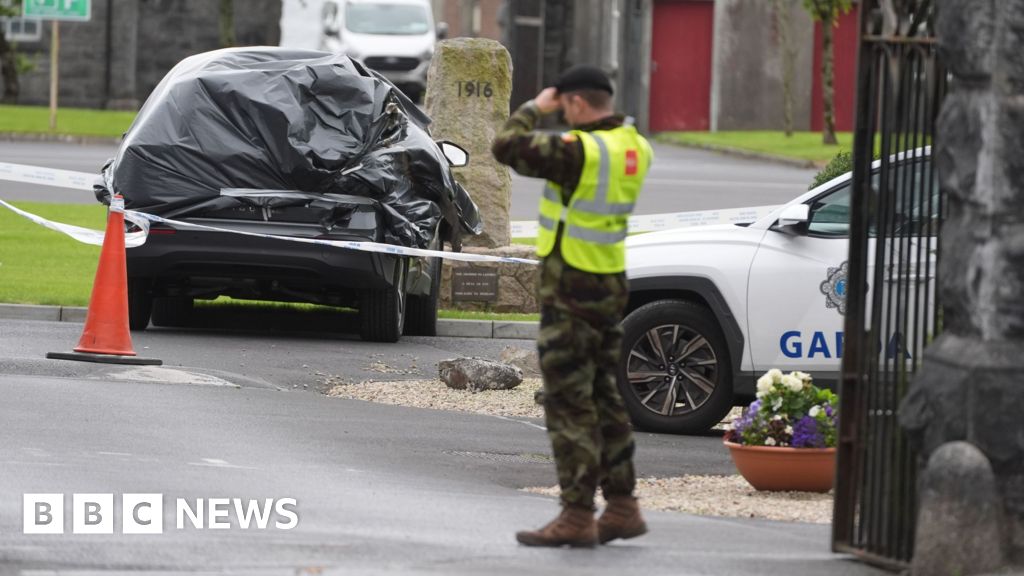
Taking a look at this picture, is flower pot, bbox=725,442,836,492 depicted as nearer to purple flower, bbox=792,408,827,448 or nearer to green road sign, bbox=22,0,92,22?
purple flower, bbox=792,408,827,448

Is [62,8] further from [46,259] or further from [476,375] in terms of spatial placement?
[476,375]

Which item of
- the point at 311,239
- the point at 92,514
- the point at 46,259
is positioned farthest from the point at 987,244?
the point at 46,259

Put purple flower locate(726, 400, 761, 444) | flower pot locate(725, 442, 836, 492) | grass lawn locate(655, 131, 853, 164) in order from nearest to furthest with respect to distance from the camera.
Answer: flower pot locate(725, 442, 836, 492), purple flower locate(726, 400, 761, 444), grass lawn locate(655, 131, 853, 164)

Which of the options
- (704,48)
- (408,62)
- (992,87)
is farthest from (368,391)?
(704,48)

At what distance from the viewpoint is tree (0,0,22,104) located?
4219 cm

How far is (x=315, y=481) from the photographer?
28.8 feet

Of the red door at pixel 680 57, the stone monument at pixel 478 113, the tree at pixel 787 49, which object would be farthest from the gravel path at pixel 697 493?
the red door at pixel 680 57

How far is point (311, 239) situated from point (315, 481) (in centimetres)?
506

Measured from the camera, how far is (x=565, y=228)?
735 centimetres

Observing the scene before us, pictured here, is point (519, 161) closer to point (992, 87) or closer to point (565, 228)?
point (565, 228)

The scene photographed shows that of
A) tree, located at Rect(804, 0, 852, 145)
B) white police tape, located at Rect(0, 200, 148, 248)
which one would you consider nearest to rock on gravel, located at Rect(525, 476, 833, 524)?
white police tape, located at Rect(0, 200, 148, 248)

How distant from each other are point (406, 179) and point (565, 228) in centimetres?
728

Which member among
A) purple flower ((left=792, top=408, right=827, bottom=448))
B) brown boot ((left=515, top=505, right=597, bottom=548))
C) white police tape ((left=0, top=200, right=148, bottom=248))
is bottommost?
brown boot ((left=515, top=505, right=597, bottom=548))

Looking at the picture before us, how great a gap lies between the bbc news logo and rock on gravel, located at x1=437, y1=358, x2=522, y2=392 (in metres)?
4.35
